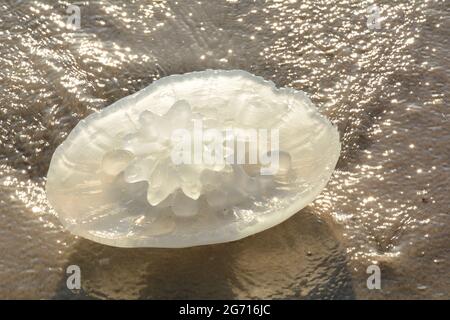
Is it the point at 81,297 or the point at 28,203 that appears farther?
the point at 28,203

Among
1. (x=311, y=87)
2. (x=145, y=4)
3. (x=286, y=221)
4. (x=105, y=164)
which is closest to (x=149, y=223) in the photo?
(x=105, y=164)

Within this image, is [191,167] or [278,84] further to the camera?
[278,84]

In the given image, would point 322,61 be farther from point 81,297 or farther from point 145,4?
point 81,297

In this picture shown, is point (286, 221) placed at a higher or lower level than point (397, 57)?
lower
